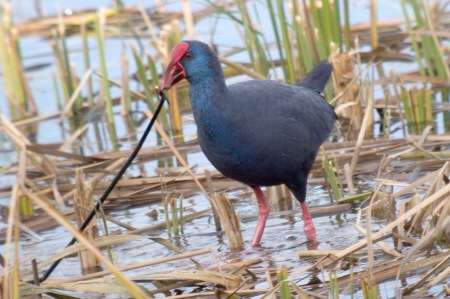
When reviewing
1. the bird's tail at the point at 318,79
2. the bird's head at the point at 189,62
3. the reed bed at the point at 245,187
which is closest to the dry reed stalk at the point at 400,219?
the reed bed at the point at 245,187

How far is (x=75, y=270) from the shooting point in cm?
399

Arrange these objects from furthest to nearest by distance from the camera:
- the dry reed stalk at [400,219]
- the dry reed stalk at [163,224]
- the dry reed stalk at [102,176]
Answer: the dry reed stalk at [102,176]
the dry reed stalk at [163,224]
the dry reed stalk at [400,219]

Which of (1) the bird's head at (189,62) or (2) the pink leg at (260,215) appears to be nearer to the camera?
(1) the bird's head at (189,62)

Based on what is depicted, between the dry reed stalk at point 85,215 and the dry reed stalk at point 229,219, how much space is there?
0.56 m

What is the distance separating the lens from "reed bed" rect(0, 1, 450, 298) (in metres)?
3.13

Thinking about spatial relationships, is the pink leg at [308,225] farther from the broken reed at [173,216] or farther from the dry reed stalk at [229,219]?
the broken reed at [173,216]

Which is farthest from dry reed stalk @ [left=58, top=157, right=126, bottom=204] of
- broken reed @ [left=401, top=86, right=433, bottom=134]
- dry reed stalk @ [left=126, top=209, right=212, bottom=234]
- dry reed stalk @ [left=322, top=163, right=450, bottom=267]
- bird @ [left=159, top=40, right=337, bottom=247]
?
dry reed stalk @ [left=322, top=163, right=450, bottom=267]

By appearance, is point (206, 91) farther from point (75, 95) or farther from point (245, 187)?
point (75, 95)

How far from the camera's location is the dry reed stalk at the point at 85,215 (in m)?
3.95

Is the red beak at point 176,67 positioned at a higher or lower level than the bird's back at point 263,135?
higher

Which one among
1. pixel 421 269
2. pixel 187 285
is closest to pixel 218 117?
pixel 187 285

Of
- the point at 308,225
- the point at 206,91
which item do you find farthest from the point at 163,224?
the point at 206,91

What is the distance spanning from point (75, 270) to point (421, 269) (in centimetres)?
158

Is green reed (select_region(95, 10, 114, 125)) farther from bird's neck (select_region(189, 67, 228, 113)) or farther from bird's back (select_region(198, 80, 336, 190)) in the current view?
bird's neck (select_region(189, 67, 228, 113))
